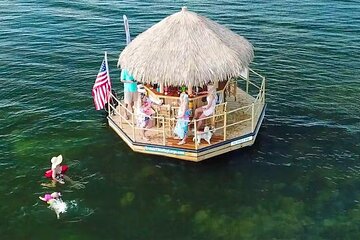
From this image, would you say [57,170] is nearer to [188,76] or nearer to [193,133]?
[193,133]

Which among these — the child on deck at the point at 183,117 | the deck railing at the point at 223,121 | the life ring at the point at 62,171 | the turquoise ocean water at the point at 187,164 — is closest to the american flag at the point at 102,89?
the deck railing at the point at 223,121

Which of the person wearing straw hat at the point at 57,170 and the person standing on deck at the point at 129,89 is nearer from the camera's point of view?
the person wearing straw hat at the point at 57,170

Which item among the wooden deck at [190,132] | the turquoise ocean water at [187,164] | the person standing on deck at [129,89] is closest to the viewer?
the turquoise ocean water at [187,164]

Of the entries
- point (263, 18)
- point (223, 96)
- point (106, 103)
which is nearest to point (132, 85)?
point (106, 103)

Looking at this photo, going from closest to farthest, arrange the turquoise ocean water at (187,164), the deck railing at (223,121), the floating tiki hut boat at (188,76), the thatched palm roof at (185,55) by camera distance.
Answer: the turquoise ocean water at (187,164) → the thatched palm roof at (185,55) → the floating tiki hut boat at (188,76) → the deck railing at (223,121)

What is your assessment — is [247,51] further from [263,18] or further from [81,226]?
[263,18]

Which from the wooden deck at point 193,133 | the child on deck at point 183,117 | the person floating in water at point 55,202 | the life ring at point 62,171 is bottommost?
the person floating in water at point 55,202

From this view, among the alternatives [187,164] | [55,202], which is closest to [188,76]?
[187,164]

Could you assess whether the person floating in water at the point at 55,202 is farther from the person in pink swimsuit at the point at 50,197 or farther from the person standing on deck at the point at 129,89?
the person standing on deck at the point at 129,89
